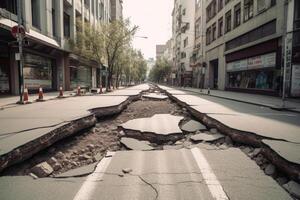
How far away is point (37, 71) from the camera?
23266mm

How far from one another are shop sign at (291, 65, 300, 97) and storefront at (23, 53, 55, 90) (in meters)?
20.3

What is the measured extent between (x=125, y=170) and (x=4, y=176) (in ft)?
5.95

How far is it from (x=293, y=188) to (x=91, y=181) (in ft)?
8.99

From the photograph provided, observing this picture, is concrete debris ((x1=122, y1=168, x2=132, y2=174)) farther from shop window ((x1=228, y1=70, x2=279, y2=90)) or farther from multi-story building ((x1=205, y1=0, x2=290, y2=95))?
shop window ((x1=228, y1=70, x2=279, y2=90))

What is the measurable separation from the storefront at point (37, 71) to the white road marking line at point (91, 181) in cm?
1910

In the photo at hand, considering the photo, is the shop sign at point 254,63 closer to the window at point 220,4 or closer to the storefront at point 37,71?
the window at point 220,4

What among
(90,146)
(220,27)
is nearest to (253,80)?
(220,27)

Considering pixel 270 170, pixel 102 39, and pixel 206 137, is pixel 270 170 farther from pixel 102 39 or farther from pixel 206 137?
pixel 102 39

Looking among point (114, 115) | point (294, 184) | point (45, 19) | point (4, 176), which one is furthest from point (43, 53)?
point (294, 184)

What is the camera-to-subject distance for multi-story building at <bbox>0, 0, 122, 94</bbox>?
723 inches

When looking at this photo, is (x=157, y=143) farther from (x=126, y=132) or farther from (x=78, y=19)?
(x=78, y=19)

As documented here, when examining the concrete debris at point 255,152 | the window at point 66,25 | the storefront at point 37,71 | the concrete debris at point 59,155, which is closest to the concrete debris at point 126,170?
the concrete debris at point 59,155

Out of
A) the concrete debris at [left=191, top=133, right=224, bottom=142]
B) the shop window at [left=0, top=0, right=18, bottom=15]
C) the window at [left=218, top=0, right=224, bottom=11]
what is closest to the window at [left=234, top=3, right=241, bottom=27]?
the window at [left=218, top=0, right=224, bottom=11]

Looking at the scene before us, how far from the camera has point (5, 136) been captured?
5.45 metres
